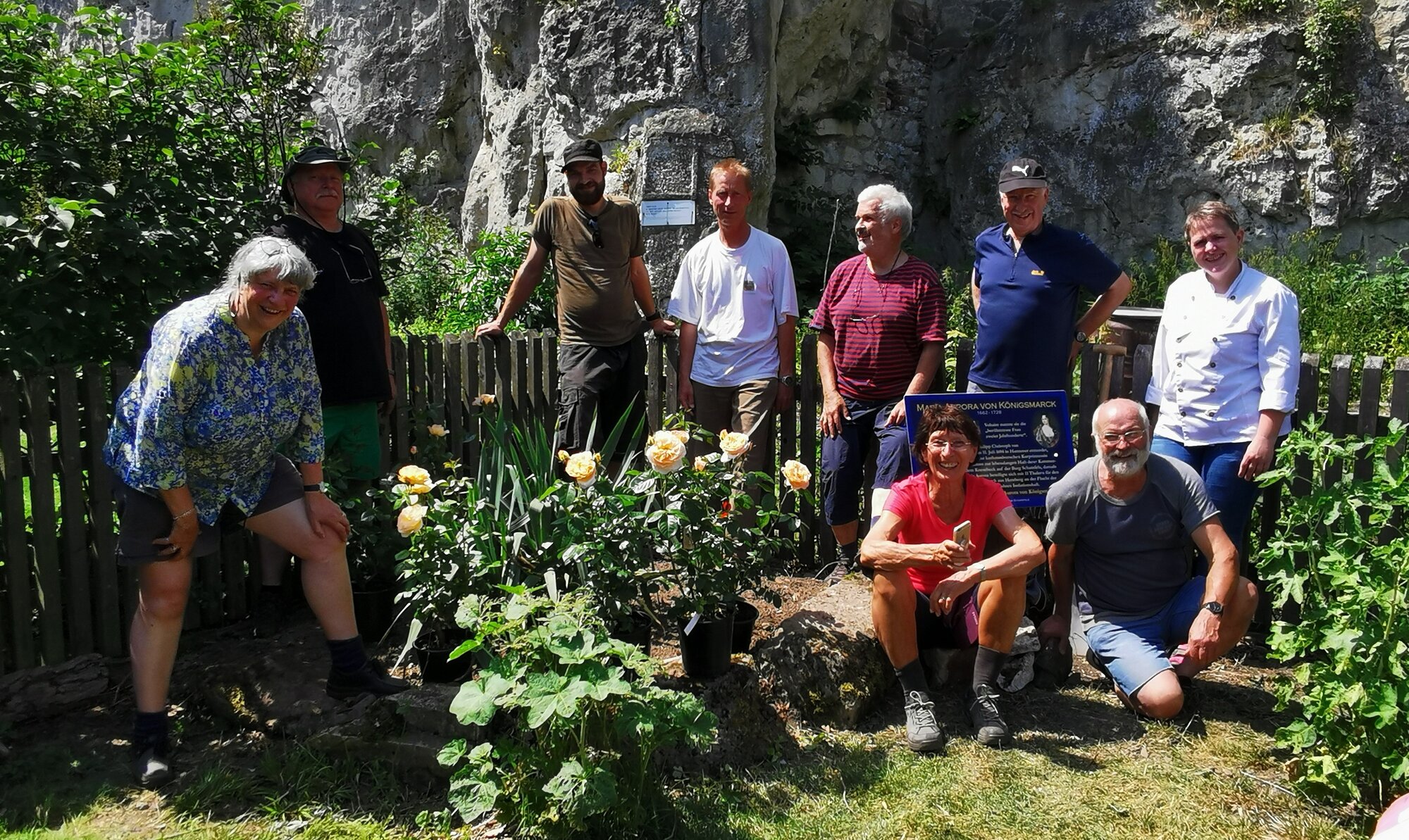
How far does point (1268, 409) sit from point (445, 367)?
3661 mm

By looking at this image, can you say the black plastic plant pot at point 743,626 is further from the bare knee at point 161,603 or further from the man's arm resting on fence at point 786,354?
the bare knee at point 161,603

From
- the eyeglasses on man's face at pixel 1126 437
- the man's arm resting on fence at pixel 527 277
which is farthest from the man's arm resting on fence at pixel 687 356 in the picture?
the eyeglasses on man's face at pixel 1126 437

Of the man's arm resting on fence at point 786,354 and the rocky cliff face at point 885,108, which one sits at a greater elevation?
the rocky cliff face at point 885,108

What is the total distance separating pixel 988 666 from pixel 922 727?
35 cm

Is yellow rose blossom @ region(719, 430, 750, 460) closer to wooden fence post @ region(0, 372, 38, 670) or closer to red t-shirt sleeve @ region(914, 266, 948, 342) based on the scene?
red t-shirt sleeve @ region(914, 266, 948, 342)

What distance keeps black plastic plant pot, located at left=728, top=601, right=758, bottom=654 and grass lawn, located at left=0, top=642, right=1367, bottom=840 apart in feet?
1.40

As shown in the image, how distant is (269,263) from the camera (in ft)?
10.1

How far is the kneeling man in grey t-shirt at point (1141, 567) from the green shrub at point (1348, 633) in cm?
29

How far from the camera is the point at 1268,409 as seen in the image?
373 cm

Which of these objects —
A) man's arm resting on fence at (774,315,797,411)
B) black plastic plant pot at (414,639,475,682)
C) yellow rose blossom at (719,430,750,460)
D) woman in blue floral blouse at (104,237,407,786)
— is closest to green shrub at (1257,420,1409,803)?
yellow rose blossom at (719,430,750,460)

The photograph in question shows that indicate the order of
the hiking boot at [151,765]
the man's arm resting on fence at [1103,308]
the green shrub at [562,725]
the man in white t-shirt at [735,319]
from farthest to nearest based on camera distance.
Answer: the man in white t-shirt at [735,319], the man's arm resting on fence at [1103,308], the hiking boot at [151,765], the green shrub at [562,725]

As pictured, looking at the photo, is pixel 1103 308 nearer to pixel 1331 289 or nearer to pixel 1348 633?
pixel 1348 633

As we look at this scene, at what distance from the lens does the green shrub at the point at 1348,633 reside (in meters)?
2.77

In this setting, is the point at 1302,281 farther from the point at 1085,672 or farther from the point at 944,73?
the point at 1085,672
